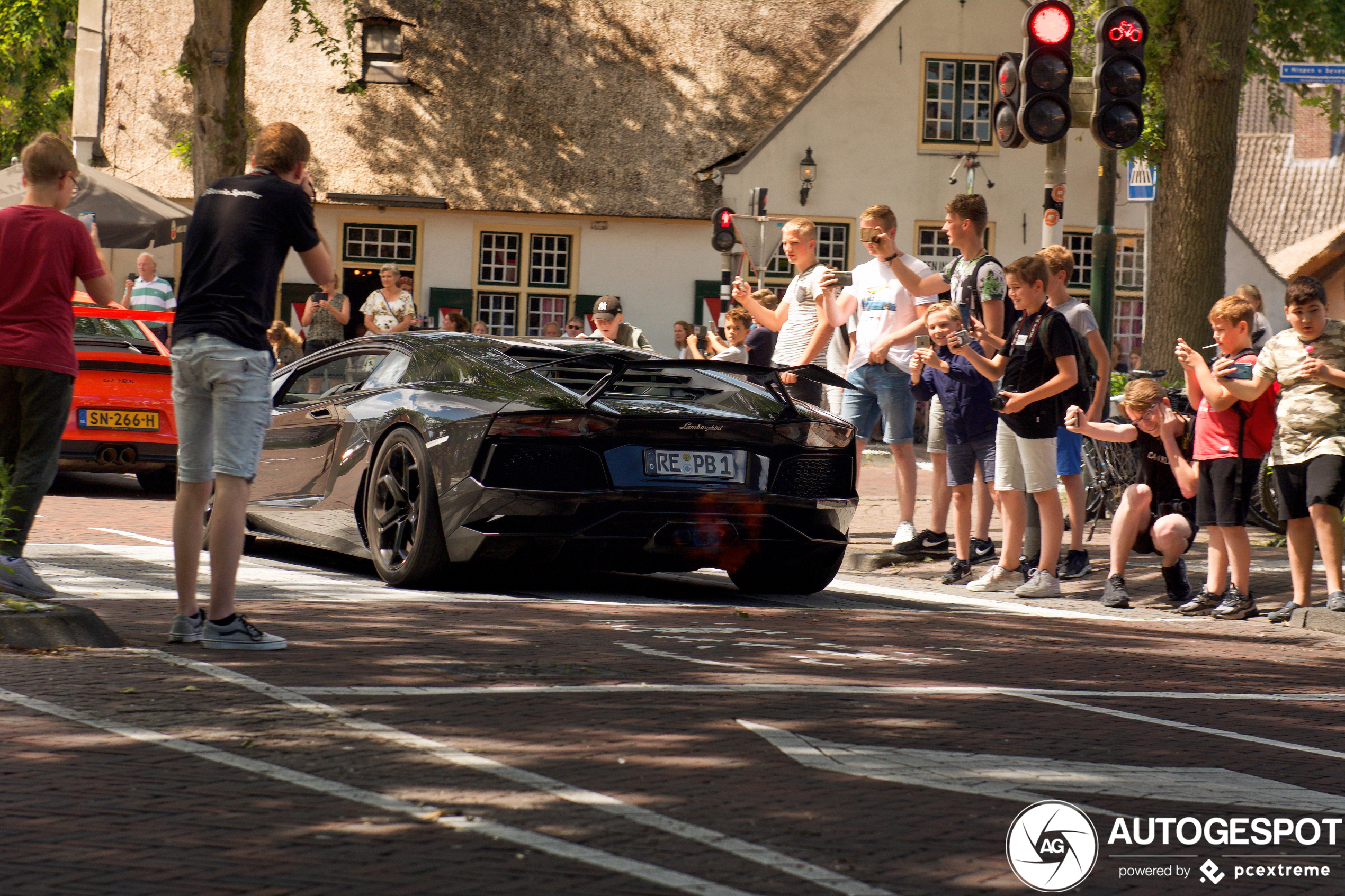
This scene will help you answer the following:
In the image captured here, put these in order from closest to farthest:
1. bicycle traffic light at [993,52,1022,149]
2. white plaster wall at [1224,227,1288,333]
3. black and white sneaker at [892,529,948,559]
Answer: black and white sneaker at [892,529,948,559], bicycle traffic light at [993,52,1022,149], white plaster wall at [1224,227,1288,333]

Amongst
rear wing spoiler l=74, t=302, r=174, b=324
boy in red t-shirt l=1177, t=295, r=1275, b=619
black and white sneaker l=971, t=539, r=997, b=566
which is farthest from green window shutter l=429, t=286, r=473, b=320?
boy in red t-shirt l=1177, t=295, r=1275, b=619

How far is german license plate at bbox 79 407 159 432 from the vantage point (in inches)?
519

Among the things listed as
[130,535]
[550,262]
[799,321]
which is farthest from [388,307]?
[550,262]

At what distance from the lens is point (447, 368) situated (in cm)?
827

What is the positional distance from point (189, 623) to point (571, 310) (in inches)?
1082

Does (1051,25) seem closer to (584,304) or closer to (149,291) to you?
(149,291)

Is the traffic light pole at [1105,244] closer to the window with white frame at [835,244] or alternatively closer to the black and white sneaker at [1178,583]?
the black and white sneaker at [1178,583]

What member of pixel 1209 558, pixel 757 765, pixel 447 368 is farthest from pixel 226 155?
pixel 757 765

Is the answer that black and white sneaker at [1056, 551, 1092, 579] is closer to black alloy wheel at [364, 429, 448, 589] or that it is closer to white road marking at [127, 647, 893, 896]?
black alloy wheel at [364, 429, 448, 589]

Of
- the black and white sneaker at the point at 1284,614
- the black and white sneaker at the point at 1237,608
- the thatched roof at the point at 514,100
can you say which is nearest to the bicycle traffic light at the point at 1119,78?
the black and white sneaker at the point at 1237,608

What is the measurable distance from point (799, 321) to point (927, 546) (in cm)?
171

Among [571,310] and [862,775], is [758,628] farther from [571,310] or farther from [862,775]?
[571,310]

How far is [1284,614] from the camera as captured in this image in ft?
28.1

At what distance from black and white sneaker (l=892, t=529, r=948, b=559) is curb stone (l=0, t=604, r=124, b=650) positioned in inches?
229
